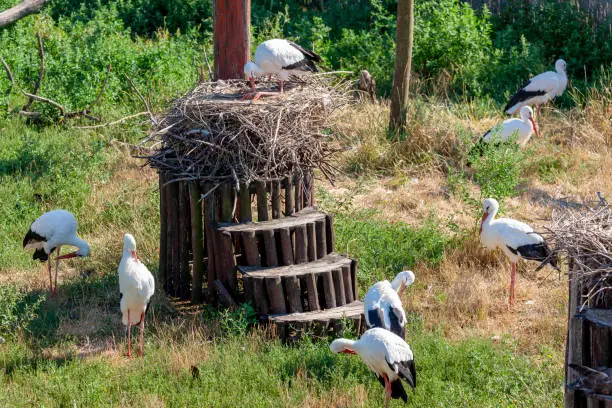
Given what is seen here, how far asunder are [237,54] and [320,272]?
3342 mm

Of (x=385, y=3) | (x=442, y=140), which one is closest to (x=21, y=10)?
(x=442, y=140)

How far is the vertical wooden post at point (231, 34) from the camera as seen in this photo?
933cm

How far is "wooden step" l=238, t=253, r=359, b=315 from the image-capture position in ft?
23.2

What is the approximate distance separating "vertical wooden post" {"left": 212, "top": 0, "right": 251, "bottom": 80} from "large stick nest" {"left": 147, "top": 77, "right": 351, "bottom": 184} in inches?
57.0

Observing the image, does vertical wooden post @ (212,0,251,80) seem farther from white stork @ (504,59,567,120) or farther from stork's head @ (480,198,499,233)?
white stork @ (504,59,567,120)

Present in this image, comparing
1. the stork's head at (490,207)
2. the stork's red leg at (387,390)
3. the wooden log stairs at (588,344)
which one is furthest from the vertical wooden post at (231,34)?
the wooden log stairs at (588,344)

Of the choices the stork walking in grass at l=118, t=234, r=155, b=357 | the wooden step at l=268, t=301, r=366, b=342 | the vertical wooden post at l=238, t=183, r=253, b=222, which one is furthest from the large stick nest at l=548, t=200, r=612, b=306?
the stork walking in grass at l=118, t=234, r=155, b=357

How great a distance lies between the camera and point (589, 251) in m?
4.76

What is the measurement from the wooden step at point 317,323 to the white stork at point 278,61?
7.50 ft

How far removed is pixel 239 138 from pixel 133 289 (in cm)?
165

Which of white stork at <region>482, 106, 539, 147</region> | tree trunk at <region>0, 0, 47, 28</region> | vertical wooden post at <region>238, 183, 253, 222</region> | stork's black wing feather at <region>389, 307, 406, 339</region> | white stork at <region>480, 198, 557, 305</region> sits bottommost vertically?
stork's black wing feather at <region>389, 307, 406, 339</region>

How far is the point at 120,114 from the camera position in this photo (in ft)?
40.8

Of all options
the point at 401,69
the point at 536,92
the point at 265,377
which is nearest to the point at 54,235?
the point at 265,377

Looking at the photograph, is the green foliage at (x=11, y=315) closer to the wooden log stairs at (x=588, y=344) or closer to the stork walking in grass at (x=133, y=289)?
the stork walking in grass at (x=133, y=289)
